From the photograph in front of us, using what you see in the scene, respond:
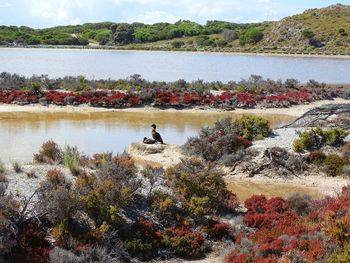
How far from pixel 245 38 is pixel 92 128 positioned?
3772 inches

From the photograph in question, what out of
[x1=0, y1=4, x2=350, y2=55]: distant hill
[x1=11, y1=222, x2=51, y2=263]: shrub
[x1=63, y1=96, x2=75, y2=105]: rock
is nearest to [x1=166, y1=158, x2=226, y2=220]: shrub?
[x1=11, y1=222, x2=51, y2=263]: shrub

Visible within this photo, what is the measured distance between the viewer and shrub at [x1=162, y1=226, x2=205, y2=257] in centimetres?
999

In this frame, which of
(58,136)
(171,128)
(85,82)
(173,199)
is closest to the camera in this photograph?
(173,199)

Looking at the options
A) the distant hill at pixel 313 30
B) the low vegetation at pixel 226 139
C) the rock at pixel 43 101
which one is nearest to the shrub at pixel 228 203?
the low vegetation at pixel 226 139

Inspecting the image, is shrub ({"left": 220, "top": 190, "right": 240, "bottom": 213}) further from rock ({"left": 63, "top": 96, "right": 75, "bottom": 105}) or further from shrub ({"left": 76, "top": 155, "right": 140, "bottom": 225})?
rock ({"left": 63, "top": 96, "right": 75, "bottom": 105})

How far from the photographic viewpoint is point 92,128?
75.5 feet

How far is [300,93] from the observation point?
3381cm

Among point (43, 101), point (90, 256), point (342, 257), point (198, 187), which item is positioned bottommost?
point (43, 101)

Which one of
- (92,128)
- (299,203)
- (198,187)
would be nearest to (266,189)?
(299,203)

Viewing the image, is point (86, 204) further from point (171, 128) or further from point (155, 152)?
point (171, 128)

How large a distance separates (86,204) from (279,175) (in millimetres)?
7276

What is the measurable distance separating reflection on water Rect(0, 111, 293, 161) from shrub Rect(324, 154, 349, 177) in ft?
20.2

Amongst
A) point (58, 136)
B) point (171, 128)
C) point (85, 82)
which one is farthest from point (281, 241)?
point (85, 82)

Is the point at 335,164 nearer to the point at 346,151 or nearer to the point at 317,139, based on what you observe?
the point at 346,151
